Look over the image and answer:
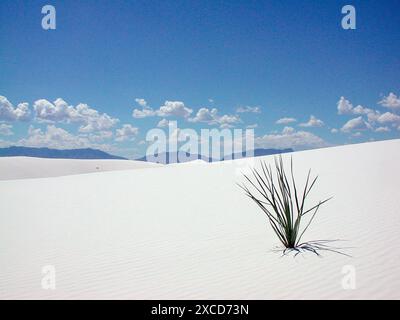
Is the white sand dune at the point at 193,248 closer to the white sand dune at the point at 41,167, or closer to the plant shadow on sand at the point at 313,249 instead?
the plant shadow on sand at the point at 313,249

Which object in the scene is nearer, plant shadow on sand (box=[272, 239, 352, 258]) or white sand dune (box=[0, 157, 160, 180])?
plant shadow on sand (box=[272, 239, 352, 258])

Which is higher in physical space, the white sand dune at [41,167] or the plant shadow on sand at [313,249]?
the white sand dune at [41,167]

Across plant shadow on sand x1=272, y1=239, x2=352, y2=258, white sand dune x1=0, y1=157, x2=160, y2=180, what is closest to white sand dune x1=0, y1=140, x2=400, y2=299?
plant shadow on sand x1=272, y1=239, x2=352, y2=258

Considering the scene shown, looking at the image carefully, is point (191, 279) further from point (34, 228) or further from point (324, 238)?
point (34, 228)

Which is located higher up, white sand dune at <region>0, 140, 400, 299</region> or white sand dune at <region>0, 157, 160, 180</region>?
white sand dune at <region>0, 157, 160, 180</region>

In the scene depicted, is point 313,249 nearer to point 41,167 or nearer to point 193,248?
point 193,248

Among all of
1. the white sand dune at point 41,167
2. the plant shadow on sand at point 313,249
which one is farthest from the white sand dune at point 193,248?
the white sand dune at point 41,167

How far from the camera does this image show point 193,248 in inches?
239

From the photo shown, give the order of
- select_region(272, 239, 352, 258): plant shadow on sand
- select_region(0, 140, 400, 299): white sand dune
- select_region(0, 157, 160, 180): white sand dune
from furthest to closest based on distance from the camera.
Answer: select_region(0, 157, 160, 180): white sand dune < select_region(272, 239, 352, 258): plant shadow on sand < select_region(0, 140, 400, 299): white sand dune

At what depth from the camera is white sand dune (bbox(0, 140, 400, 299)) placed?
4.36 meters

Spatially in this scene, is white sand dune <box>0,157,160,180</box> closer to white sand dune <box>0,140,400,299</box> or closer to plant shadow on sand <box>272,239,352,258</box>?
white sand dune <box>0,140,400,299</box>

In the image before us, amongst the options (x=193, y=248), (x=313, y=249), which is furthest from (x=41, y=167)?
(x=313, y=249)

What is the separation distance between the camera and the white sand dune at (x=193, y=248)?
4359 millimetres
